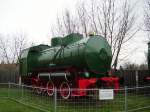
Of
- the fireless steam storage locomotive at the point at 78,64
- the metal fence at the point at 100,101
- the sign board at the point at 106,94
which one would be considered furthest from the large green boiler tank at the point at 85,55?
the sign board at the point at 106,94

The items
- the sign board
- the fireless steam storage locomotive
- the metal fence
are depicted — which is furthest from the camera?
the fireless steam storage locomotive

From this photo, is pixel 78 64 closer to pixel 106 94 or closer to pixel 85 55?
pixel 85 55

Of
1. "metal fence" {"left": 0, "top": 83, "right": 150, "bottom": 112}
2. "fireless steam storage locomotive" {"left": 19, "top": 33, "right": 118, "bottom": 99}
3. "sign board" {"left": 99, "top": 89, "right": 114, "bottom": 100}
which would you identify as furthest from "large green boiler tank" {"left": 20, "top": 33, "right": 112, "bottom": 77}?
"sign board" {"left": 99, "top": 89, "right": 114, "bottom": 100}

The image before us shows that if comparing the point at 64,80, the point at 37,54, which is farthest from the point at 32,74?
the point at 64,80

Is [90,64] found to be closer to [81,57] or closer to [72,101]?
[81,57]

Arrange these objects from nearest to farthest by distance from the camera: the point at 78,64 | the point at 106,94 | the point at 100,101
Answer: the point at 106,94, the point at 100,101, the point at 78,64

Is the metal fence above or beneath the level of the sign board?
A: beneath

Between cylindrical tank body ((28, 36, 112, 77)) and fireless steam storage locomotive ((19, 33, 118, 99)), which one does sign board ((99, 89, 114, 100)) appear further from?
cylindrical tank body ((28, 36, 112, 77))

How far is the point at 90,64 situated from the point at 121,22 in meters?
15.4

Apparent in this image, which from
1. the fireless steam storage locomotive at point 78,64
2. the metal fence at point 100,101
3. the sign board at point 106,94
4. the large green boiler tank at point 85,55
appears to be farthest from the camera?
the large green boiler tank at point 85,55

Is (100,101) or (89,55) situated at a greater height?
(89,55)

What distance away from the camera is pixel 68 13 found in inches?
1431

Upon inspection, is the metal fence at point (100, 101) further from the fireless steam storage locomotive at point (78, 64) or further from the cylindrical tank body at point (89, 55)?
the cylindrical tank body at point (89, 55)

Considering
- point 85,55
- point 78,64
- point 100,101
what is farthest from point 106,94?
point 78,64
